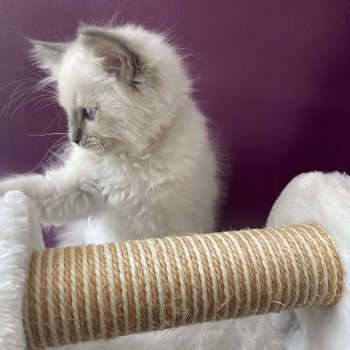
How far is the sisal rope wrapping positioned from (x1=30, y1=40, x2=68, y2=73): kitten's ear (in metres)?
0.58

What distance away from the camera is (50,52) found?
1.17 meters

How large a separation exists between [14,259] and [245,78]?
911mm

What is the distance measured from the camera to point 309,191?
957 millimetres

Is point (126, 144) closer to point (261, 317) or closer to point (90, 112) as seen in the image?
point (90, 112)

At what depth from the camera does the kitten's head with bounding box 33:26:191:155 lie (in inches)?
40.9

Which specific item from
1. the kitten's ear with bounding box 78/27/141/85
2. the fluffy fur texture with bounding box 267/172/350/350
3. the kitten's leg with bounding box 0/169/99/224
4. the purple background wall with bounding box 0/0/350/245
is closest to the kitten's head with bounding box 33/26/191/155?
the kitten's ear with bounding box 78/27/141/85

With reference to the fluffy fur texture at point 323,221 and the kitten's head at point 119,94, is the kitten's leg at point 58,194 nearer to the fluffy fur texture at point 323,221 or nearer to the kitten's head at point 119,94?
the kitten's head at point 119,94

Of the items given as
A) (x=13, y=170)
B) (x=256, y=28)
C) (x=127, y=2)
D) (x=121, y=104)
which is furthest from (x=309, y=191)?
(x=13, y=170)

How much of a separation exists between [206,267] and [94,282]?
188 mm

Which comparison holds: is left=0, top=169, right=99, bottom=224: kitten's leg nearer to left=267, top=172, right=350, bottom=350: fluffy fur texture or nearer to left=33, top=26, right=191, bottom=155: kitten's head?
left=33, top=26, right=191, bottom=155: kitten's head

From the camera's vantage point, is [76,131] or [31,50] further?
[31,50]

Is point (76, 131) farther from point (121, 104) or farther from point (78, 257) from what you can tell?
point (78, 257)

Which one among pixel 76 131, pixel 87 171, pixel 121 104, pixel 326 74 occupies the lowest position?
pixel 87 171

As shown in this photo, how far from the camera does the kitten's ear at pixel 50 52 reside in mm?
1162
